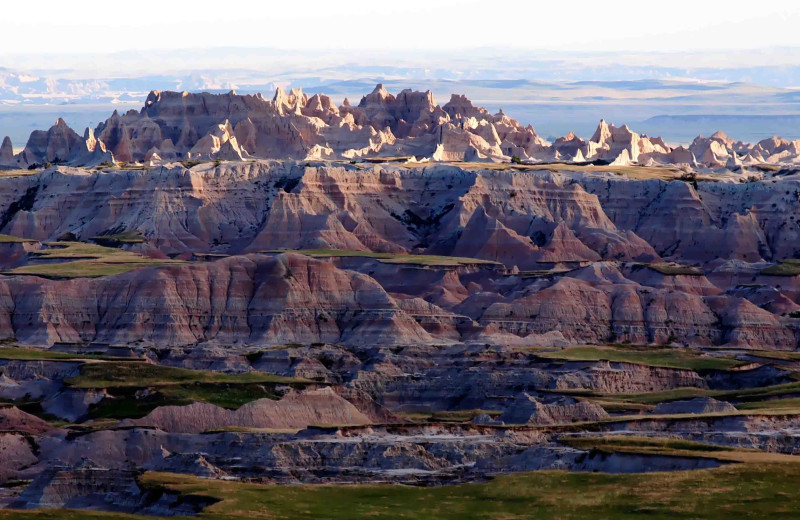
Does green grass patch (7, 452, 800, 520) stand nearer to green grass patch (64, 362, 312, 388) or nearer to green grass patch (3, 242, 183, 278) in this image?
green grass patch (64, 362, 312, 388)

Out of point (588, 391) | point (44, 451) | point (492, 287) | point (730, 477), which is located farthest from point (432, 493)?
point (492, 287)

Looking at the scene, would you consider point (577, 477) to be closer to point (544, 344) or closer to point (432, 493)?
point (432, 493)

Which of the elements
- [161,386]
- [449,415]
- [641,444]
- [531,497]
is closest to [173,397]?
[161,386]

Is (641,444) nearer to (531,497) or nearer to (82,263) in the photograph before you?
(531,497)

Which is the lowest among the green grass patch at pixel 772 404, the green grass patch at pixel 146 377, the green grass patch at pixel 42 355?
the green grass patch at pixel 42 355

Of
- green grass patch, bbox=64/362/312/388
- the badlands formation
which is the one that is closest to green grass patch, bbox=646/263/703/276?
the badlands formation

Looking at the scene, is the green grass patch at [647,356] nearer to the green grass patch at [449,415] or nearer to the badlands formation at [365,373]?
the badlands formation at [365,373]

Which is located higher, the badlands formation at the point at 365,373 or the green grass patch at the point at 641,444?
the green grass patch at the point at 641,444

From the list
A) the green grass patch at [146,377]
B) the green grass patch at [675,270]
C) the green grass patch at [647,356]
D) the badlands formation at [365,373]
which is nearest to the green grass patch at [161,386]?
the green grass patch at [146,377]
